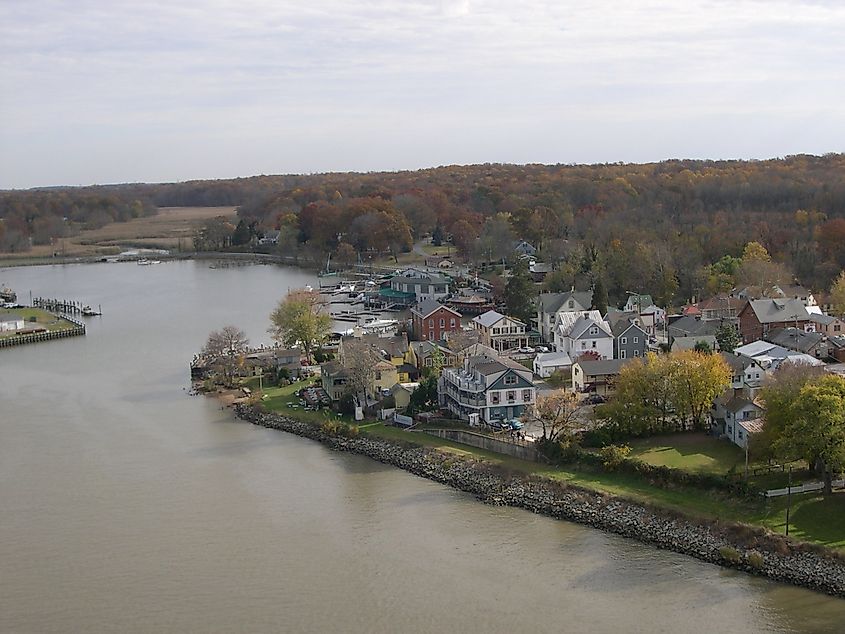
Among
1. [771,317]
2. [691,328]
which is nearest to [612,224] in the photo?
[771,317]

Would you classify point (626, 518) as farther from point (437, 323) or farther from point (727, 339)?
point (437, 323)

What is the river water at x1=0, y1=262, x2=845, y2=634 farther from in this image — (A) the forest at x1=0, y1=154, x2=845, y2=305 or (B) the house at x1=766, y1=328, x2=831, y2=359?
(A) the forest at x1=0, y1=154, x2=845, y2=305

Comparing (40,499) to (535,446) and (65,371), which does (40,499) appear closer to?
(535,446)

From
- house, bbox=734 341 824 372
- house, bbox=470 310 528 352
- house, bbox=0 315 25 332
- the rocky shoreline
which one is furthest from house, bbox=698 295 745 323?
house, bbox=0 315 25 332

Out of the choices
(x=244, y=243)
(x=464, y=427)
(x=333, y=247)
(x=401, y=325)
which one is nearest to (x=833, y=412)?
(x=464, y=427)

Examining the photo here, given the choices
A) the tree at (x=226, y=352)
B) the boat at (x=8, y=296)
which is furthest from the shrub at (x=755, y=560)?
the boat at (x=8, y=296)

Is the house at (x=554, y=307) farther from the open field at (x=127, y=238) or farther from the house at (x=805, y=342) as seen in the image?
the open field at (x=127, y=238)

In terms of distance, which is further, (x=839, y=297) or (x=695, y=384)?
(x=839, y=297)

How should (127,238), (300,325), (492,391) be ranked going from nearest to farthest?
(492,391) → (300,325) → (127,238)
